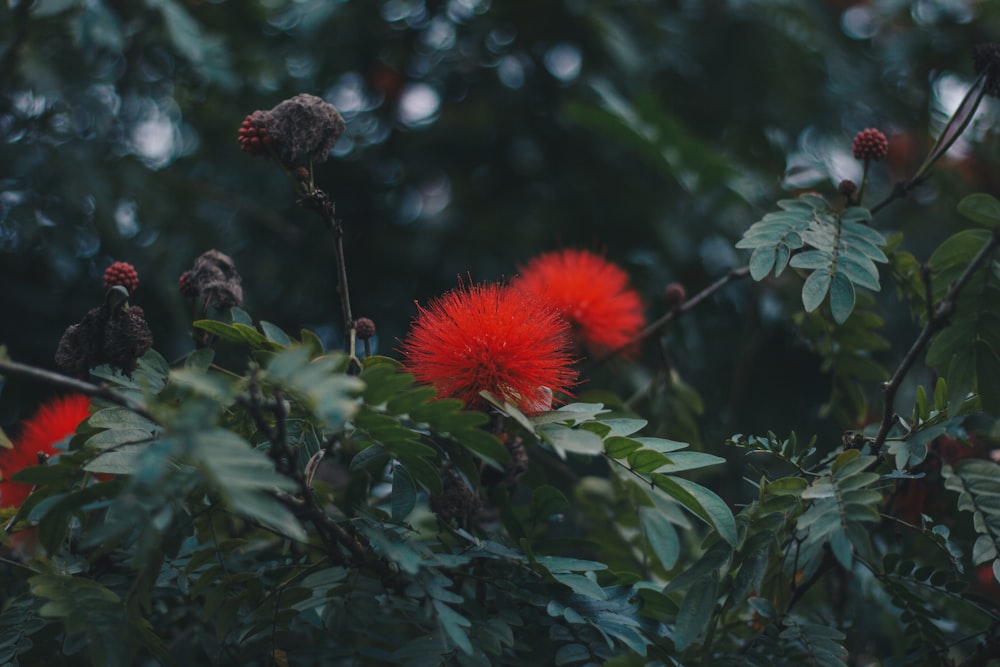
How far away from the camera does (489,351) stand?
4.64ft

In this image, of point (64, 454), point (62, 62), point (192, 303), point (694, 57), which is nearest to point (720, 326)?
point (694, 57)

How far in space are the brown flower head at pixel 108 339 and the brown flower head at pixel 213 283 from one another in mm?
163

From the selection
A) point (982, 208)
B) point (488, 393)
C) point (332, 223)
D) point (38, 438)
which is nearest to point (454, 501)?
point (488, 393)

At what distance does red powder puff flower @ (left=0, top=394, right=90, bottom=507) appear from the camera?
1617mm

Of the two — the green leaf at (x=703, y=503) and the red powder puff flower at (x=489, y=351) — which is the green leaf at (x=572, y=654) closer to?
the green leaf at (x=703, y=503)

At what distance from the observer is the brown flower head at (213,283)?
156cm

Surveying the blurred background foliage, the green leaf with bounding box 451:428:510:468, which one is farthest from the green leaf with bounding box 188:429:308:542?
the blurred background foliage

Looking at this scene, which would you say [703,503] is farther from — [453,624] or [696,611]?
[453,624]

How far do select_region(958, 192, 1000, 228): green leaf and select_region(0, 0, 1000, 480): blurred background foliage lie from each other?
40.4 inches

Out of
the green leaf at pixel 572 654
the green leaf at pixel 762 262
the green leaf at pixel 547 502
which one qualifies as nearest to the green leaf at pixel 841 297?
the green leaf at pixel 762 262

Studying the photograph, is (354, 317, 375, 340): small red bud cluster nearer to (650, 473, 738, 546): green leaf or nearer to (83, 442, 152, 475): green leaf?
(83, 442, 152, 475): green leaf

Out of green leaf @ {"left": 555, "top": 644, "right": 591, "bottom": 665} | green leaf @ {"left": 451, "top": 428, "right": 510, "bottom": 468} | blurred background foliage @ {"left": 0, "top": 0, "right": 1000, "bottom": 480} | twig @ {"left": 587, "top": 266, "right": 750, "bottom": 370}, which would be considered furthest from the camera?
blurred background foliage @ {"left": 0, "top": 0, "right": 1000, "bottom": 480}

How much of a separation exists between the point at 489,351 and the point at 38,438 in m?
0.95

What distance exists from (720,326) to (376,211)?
149 cm
